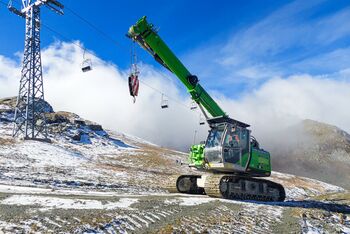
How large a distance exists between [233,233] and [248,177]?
998 centimetres

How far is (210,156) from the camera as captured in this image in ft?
64.5

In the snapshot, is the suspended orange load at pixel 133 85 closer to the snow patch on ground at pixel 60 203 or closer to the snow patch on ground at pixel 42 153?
the snow patch on ground at pixel 60 203

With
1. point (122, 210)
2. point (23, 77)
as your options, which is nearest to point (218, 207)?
point (122, 210)

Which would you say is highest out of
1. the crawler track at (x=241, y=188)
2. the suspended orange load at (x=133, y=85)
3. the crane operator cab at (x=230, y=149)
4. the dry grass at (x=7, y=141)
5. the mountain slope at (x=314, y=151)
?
the mountain slope at (x=314, y=151)

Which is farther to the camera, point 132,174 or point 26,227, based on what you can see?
point 132,174

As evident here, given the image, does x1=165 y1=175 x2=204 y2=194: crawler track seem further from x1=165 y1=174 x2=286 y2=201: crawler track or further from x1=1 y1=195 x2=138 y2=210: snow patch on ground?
x1=1 y1=195 x2=138 y2=210: snow patch on ground

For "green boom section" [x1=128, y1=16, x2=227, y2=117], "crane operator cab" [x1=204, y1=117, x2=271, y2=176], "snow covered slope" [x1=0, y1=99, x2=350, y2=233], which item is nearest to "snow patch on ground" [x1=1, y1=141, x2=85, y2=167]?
"snow covered slope" [x1=0, y1=99, x2=350, y2=233]

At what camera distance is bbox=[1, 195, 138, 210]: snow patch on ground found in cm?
1143

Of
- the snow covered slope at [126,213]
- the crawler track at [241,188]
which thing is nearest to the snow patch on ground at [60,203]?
the snow covered slope at [126,213]

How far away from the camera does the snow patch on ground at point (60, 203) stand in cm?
1143

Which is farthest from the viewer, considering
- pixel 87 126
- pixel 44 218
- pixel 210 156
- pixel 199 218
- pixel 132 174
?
pixel 87 126

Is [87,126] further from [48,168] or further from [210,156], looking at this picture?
[210,156]

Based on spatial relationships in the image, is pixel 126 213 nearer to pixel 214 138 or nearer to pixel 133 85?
pixel 214 138

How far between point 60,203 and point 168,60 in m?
10.6
